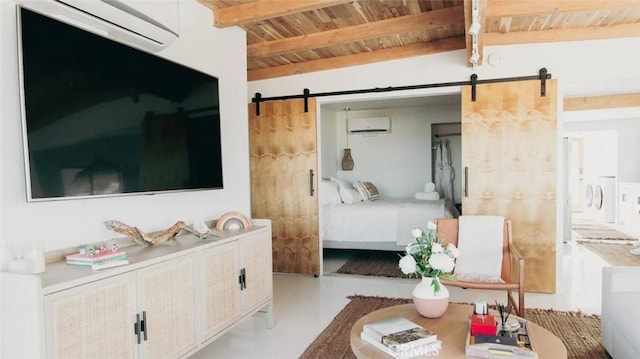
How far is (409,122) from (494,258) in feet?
12.8

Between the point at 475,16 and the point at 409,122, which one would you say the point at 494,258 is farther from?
the point at 409,122

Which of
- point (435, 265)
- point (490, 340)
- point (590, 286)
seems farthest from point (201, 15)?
point (590, 286)

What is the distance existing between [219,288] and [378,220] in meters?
2.78

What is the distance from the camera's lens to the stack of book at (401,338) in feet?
5.70

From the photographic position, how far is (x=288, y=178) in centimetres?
476

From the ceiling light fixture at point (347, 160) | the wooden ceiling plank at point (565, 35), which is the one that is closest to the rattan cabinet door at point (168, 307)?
the wooden ceiling plank at point (565, 35)

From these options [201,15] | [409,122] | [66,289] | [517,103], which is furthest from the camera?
[409,122]

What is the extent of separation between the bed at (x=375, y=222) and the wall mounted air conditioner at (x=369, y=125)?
202 cm

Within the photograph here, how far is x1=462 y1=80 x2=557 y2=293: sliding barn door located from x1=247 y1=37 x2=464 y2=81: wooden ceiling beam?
53 cm

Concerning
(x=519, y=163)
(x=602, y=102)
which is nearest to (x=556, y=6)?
(x=519, y=163)

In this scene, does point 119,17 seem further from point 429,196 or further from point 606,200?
point 606,200

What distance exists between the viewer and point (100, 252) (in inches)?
72.8

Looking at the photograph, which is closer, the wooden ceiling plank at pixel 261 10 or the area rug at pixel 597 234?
the wooden ceiling plank at pixel 261 10

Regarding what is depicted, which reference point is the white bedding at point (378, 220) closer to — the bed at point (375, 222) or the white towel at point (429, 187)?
the bed at point (375, 222)
